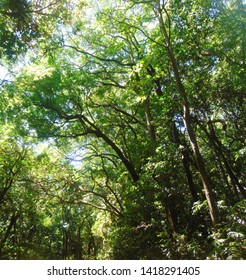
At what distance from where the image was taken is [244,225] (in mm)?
4902

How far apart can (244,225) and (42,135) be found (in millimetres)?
7976

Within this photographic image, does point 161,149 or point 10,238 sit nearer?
point 161,149

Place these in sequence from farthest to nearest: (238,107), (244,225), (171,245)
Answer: (238,107) → (171,245) → (244,225)

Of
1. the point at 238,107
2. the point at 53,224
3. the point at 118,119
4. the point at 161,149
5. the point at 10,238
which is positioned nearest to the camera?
the point at 161,149

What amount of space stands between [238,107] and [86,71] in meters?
6.43

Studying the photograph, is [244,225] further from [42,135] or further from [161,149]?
[42,135]

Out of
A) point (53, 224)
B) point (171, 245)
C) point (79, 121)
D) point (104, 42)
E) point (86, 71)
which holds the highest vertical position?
point (104, 42)

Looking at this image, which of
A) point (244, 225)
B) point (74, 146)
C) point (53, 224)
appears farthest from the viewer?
point (53, 224)

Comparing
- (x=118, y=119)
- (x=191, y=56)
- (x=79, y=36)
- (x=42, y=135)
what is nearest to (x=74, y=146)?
(x=118, y=119)

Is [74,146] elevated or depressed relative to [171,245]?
elevated

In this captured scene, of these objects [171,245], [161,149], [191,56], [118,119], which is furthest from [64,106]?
[171,245]

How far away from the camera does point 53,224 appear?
85.8 feet

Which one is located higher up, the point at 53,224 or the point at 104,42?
the point at 104,42

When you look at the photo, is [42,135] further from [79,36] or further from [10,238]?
[10,238]
